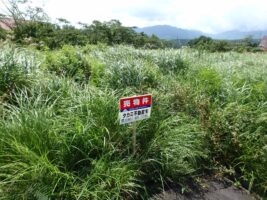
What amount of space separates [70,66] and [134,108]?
2.51 meters

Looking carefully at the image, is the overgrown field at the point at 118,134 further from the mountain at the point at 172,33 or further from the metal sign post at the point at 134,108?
the mountain at the point at 172,33

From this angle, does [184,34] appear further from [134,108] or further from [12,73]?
[134,108]

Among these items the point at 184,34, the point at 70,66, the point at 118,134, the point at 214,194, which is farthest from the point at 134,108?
the point at 184,34

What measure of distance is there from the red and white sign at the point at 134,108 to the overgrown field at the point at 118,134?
0.33 metres

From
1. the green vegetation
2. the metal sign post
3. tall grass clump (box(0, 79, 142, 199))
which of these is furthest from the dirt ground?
the green vegetation

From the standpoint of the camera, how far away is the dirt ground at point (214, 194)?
93.2 inches

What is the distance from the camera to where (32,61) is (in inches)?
147

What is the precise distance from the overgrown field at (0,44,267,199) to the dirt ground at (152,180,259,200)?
0.10m

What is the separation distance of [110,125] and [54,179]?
767 mm

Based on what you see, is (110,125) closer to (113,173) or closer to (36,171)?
(113,173)

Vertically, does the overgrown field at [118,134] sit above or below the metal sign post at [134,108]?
below

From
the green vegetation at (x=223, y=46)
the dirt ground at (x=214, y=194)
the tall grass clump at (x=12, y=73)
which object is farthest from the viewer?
the green vegetation at (x=223, y=46)

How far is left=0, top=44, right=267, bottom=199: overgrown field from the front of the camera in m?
2.09

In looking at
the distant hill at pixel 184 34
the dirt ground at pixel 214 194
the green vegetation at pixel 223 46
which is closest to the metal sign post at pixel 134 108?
the dirt ground at pixel 214 194
